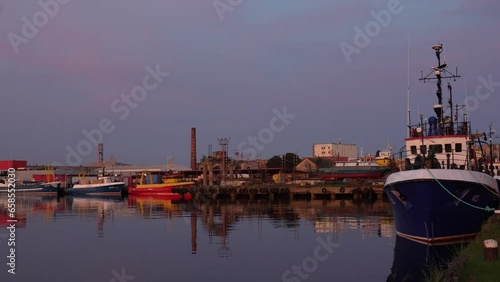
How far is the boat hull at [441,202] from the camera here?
20.9 m

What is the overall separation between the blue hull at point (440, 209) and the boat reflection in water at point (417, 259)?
0.32 m

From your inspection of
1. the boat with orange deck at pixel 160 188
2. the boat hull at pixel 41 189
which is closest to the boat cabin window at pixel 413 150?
the boat with orange deck at pixel 160 188

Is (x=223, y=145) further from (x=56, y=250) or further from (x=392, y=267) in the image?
(x=392, y=267)

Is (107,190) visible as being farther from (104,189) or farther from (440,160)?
(440,160)

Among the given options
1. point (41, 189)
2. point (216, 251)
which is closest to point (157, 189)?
point (41, 189)

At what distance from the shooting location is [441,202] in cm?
2095

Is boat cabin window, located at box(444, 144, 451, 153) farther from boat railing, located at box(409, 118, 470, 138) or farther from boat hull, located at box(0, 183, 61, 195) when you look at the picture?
boat hull, located at box(0, 183, 61, 195)

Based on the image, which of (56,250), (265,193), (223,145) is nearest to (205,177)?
(223,145)

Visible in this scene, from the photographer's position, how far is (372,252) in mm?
23344

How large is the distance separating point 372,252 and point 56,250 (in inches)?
544

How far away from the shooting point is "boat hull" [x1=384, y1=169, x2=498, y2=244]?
20875 mm

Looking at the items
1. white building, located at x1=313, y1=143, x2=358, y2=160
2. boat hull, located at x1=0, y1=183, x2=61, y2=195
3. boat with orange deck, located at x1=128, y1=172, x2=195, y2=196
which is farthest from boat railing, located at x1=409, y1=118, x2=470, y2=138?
white building, located at x1=313, y1=143, x2=358, y2=160

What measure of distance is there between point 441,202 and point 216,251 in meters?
9.44

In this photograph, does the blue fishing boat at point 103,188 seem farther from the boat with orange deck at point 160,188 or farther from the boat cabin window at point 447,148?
the boat cabin window at point 447,148
